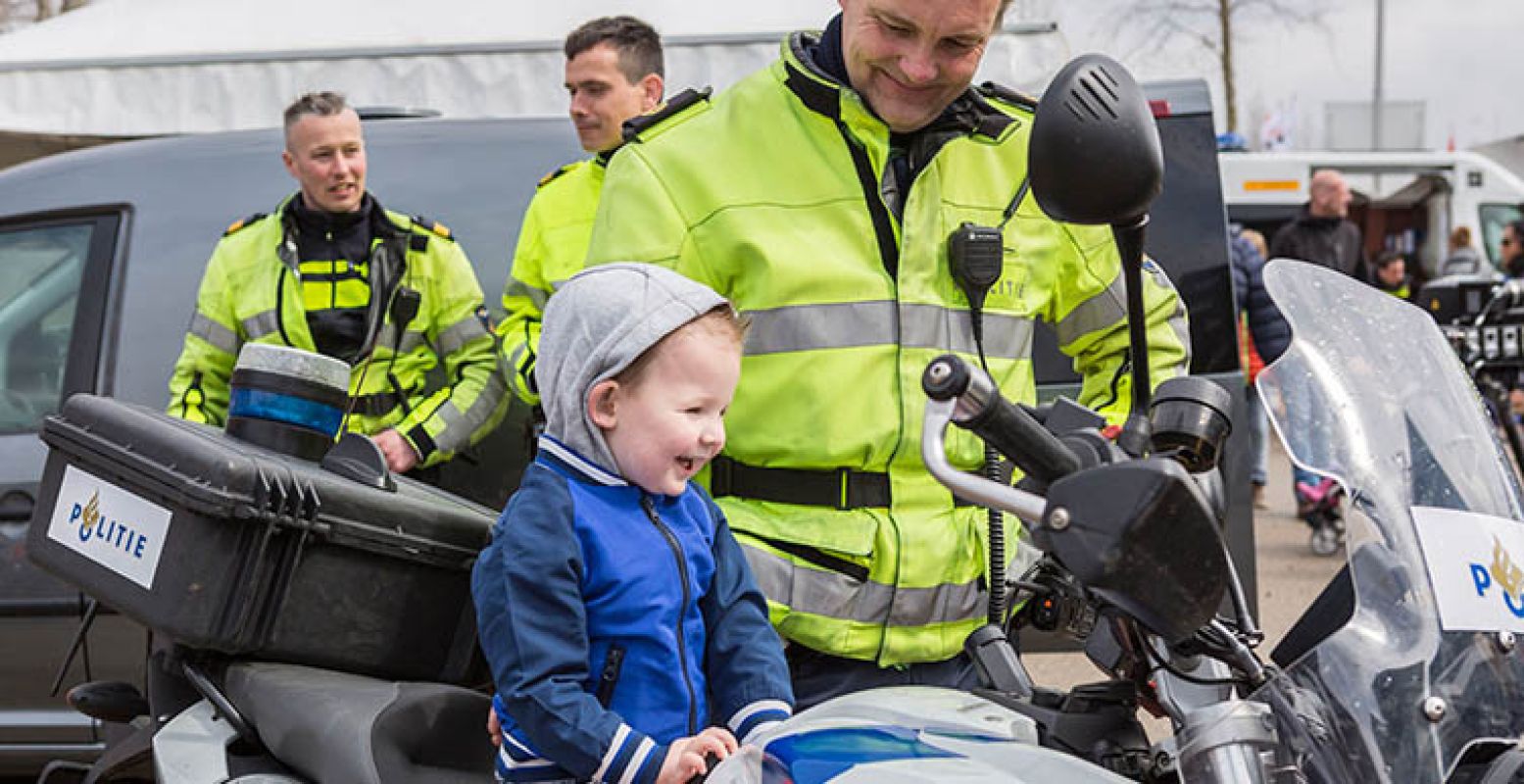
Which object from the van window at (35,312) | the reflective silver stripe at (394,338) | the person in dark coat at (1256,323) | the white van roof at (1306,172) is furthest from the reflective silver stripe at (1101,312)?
the white van roof at (1306,172)

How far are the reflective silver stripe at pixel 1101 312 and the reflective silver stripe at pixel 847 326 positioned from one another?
0.29 meters

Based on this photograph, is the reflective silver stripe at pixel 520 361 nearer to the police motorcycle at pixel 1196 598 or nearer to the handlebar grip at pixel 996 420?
the police motorcycle at pixel 1196 598

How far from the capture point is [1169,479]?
1.27 meters

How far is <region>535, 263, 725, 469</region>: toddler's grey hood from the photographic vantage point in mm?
2029

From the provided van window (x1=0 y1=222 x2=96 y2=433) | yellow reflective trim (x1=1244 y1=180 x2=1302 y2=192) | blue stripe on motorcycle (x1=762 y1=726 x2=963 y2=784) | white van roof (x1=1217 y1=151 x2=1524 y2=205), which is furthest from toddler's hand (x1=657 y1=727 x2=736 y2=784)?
yellow reflective trim (x1=1244 y1=180 x2=1302 y2=192)

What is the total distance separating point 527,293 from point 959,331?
2034 mm

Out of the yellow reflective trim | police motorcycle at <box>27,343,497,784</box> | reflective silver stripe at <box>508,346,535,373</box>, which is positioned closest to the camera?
police motorcycle at <box>27,343,497,784</box>

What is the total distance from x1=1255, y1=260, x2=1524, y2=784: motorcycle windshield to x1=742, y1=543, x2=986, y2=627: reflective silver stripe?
2.15 ft

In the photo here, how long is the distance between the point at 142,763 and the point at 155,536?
380 millimetres

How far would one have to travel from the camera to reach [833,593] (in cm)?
224

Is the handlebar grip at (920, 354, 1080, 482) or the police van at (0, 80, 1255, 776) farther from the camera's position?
the police van at (0, 80, 1255, 776)

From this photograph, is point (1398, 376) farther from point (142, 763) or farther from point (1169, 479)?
point (142, 763)

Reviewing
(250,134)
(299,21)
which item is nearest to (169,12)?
(299,21)

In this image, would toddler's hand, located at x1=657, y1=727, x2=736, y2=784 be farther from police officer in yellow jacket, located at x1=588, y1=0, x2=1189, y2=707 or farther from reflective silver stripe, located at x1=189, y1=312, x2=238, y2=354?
reflective silver stripe, located at x1=189, y1=312, x2=238, y2=354
